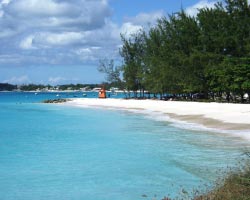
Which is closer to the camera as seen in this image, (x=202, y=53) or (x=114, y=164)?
(x=114, y=164)

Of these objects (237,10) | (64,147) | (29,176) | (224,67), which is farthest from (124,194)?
(237,10)

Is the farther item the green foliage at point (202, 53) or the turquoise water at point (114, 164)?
the green foliage at point (202, 53)

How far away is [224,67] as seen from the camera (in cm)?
5541

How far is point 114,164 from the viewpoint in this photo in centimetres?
1870

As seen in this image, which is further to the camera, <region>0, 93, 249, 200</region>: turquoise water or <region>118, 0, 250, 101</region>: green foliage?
<region>118, 0, 250, 101</region>: green foliage

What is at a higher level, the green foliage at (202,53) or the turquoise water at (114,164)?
the green foliage at (202,53)

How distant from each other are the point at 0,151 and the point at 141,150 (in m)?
7.58

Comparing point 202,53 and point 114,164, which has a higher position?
point 202,53

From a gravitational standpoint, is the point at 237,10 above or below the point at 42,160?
above

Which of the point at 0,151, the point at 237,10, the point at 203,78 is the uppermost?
the point at 237,10

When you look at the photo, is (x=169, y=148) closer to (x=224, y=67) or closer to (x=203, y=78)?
(x=224, y=67)

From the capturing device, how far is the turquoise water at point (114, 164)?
1402cm

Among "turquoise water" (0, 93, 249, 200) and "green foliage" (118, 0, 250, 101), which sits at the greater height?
"green foliage" (118, 0, 250, 101)

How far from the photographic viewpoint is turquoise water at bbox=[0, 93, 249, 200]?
14.0 m
